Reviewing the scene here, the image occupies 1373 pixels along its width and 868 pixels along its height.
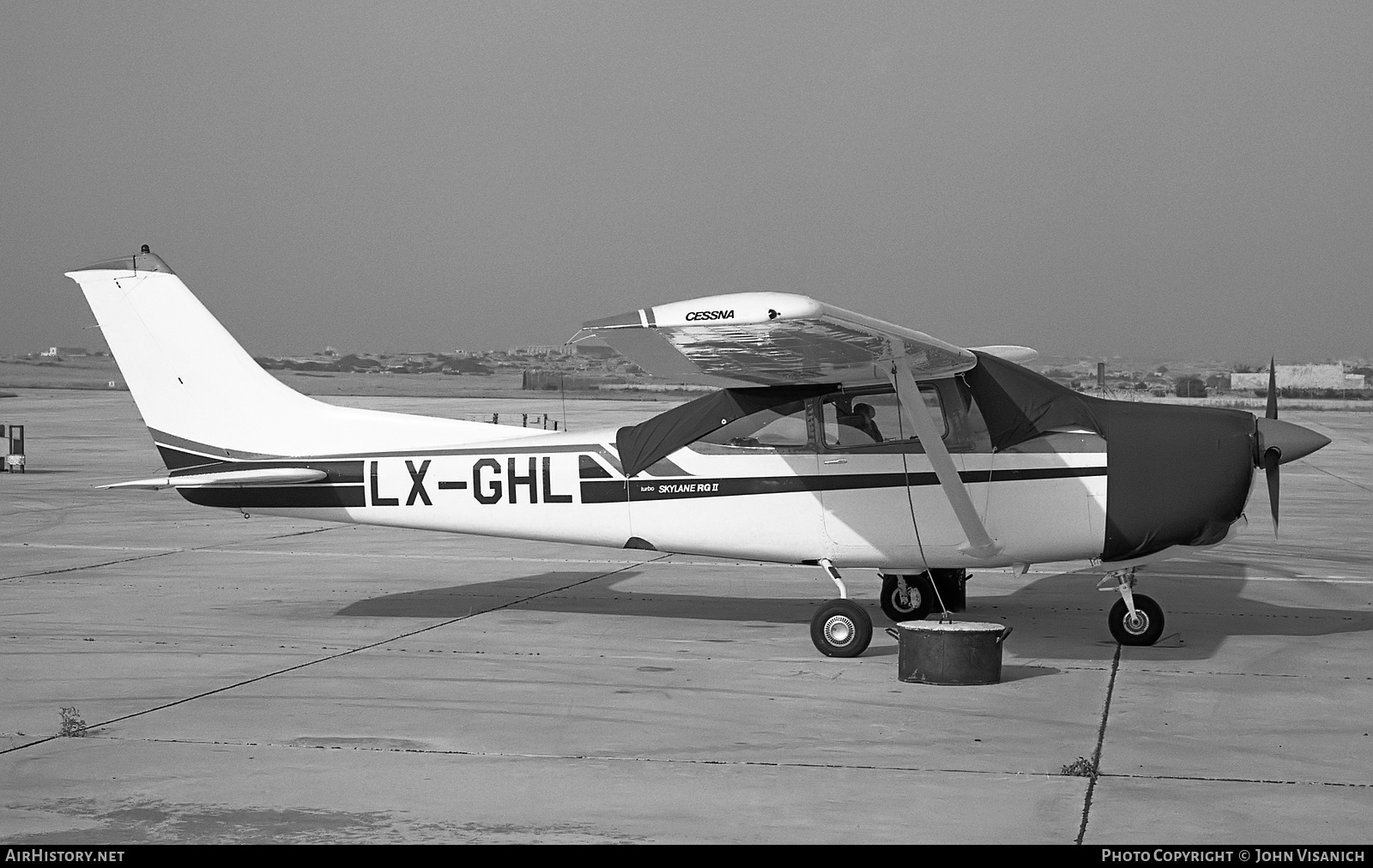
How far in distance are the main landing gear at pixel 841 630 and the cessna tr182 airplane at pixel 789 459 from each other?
17 mm

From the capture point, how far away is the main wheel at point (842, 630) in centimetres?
955

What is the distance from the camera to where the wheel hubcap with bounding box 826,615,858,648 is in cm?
956

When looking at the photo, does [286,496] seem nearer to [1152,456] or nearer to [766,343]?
[766,343]

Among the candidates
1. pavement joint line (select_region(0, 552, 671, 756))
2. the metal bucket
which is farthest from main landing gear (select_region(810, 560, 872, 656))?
pavement joint line (select_region(0, 552, 671, 756))

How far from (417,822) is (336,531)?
43.2ft

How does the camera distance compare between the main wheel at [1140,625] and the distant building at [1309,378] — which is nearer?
the main wheel at [1140,625]

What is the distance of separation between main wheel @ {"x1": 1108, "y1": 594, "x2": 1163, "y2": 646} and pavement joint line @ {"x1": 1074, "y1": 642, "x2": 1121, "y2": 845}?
1.42 feet

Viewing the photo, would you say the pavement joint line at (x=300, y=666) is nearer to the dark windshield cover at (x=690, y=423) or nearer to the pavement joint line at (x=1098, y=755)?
the dark windshield cover at (x=690, y=423)

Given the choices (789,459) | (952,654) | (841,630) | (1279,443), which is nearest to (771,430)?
(789,459)

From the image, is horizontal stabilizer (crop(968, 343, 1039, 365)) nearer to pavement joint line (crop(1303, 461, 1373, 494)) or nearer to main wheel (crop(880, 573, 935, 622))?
main wheel (crop(880, 573, 935, 622))

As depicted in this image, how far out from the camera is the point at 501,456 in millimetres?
10812

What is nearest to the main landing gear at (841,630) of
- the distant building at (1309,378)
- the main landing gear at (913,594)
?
the main landing gear at (913,594)
